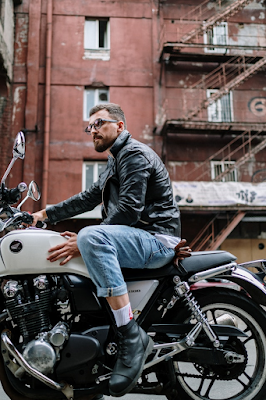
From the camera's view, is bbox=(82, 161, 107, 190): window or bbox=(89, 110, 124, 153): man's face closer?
bbox=(89, 110, 124, 153): man's face

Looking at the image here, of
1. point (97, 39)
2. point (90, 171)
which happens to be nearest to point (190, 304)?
point (90, 171)

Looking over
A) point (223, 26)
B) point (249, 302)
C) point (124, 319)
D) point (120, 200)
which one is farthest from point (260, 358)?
point (223, 26)

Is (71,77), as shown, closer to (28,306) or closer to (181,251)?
(181,251)

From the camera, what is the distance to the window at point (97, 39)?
1819 centimetres

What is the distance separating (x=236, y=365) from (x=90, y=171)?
578 inches

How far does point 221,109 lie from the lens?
1827 centimetres

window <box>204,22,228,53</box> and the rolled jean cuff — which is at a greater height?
window <box>204,22,228,53</box>

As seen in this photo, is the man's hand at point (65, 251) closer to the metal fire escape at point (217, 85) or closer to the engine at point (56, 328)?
the engine at point (56, 328)

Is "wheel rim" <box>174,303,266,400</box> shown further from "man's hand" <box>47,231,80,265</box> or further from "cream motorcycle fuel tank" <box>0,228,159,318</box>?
"man's hand" <box>47,231,80,265</box>

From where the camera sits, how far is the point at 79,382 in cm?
271

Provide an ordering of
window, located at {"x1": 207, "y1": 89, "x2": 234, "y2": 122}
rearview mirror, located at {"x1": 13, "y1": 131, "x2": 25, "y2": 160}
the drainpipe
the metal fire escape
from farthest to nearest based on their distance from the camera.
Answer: window, located at {"x1": 207, "y1": 89, "x2": 234, "y2": 122}, the metal fire escape, the drainpipe, rearview mirror, located at {"x1": 13, "y1": 131, "x2": 25, "y2": 160}

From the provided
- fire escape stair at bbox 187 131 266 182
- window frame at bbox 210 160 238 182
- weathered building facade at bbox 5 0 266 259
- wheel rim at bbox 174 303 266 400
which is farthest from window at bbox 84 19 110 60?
wheel rim at bbox 174 303 266 400

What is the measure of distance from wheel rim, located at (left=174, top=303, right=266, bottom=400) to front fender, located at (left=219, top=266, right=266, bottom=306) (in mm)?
155

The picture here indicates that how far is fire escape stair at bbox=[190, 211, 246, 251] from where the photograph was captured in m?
15.8
